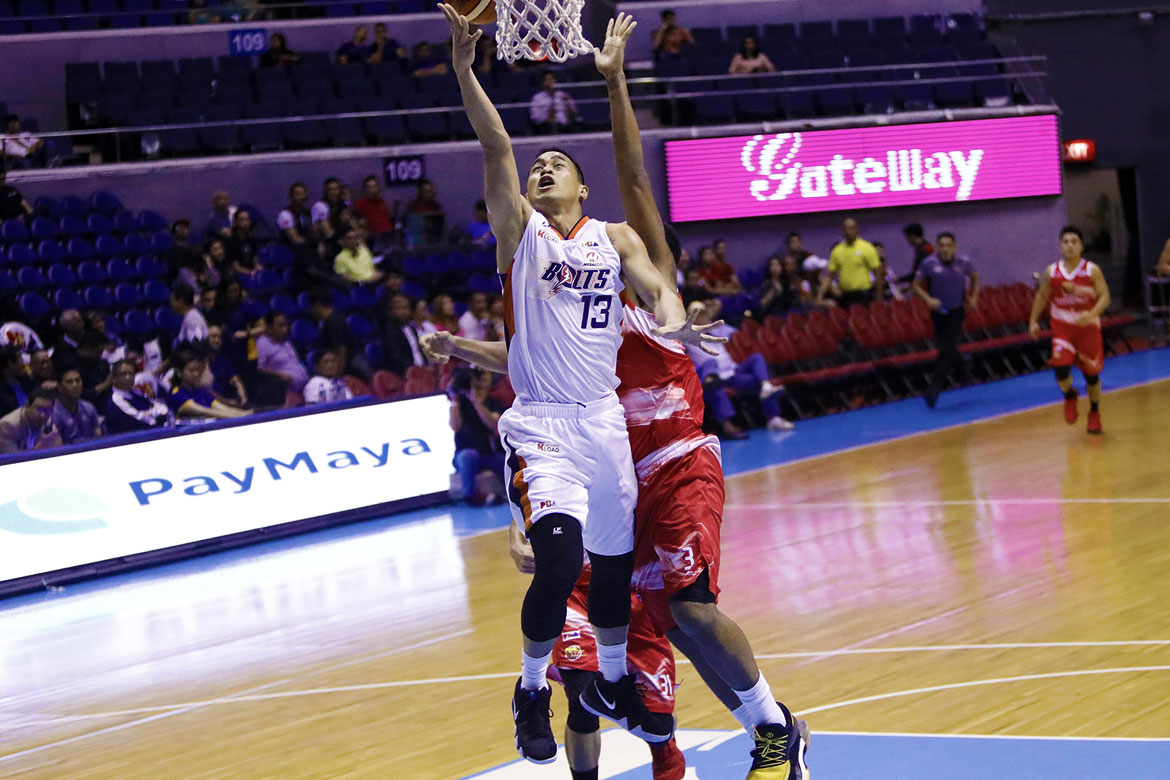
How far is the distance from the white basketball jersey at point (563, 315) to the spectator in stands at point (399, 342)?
823 cm

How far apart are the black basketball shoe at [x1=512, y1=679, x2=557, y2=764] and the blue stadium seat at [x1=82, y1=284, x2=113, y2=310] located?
31.9ft

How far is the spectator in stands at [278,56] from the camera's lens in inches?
652

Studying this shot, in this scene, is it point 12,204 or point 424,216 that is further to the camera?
point 424,216

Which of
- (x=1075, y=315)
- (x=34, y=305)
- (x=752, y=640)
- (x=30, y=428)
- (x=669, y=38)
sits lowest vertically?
(x=752, y=640)

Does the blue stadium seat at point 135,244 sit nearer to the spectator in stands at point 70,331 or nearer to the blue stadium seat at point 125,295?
the blue stadium seat at point 125,295

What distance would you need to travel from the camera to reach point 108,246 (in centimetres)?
1375

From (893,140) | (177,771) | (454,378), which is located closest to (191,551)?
(454,378)

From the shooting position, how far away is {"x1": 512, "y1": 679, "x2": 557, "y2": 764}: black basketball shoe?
4.39 metres

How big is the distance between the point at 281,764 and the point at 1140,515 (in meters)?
5.88

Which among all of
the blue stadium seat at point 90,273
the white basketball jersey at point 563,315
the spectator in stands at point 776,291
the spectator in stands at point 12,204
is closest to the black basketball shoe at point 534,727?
the white basketball jersey at point 563,315

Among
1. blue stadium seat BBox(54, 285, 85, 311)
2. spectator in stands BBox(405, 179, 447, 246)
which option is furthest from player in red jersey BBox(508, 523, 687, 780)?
spectator in stands BBox(405, 179, 447, 246)

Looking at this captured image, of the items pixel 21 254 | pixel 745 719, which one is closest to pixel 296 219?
pixel 21 254

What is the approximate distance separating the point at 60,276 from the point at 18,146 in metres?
1.86

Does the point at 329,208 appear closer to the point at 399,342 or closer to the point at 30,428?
the point at 399,342
